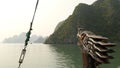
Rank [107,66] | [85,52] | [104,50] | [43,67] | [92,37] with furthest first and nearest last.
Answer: [43,67]
[107,66]
[85,52]
[92,37]
[104,50]

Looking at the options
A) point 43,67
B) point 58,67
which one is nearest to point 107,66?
point 58,67

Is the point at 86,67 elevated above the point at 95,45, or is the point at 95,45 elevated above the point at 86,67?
the point at 95,45

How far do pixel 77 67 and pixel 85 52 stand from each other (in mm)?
78987

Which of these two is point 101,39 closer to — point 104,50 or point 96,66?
point 104,50

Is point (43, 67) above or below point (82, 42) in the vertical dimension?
below

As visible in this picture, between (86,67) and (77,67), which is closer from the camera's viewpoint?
(86,67)

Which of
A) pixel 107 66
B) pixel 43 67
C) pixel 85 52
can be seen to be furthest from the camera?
pixel 43 67

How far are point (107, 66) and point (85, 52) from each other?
7833 centimetres

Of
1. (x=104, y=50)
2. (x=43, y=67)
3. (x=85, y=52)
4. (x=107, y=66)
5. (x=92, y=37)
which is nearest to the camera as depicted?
(x=104, y=50)

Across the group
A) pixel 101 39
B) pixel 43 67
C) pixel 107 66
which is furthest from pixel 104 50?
pixel 43 67

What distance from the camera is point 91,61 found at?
6.79 meters

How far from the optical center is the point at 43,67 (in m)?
91.1

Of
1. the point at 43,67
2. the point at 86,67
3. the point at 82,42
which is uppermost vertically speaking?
the point at 82,42

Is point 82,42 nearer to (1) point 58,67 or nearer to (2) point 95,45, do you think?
(2) point 95,45
